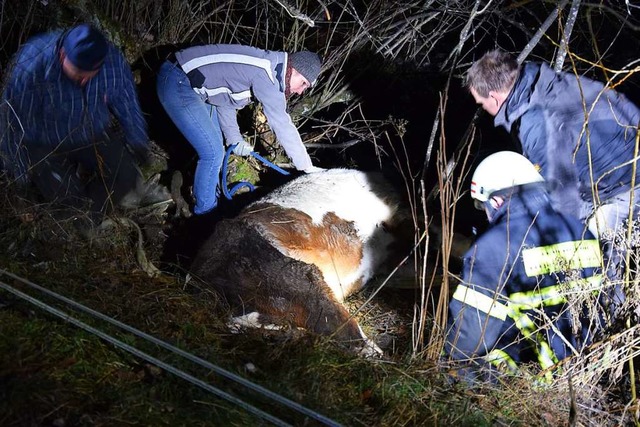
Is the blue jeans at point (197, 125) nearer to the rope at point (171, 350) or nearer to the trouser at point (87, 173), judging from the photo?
the trouser at point (87, 173)

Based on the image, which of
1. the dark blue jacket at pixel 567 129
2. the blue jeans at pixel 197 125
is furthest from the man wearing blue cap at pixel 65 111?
the dark blue jacket at pixel 567 129

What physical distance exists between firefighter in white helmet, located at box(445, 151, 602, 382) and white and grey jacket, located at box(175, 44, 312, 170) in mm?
2098

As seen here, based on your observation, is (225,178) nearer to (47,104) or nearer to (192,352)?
(47,104)

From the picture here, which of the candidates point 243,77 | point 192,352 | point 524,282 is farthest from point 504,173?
point 243,77

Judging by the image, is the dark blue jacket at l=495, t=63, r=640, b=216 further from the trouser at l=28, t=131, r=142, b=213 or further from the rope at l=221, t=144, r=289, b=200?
the trouser at l=28, t=131, r=142, b=213

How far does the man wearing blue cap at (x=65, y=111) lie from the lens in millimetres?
4352

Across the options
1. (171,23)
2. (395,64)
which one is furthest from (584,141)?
(171,23)

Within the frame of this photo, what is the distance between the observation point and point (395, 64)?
6418 mm

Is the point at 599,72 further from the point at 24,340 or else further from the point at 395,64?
the point at 24,340

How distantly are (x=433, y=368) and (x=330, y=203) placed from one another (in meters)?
2.05

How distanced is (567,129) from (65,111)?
11.8 feet

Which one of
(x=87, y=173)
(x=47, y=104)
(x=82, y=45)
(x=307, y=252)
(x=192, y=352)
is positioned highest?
(x=82, y=45)

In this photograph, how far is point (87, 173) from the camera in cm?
493

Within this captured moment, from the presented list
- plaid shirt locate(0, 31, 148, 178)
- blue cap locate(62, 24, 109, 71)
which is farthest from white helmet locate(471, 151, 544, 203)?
plaid shirt locate(0, 31, 148, 178)
